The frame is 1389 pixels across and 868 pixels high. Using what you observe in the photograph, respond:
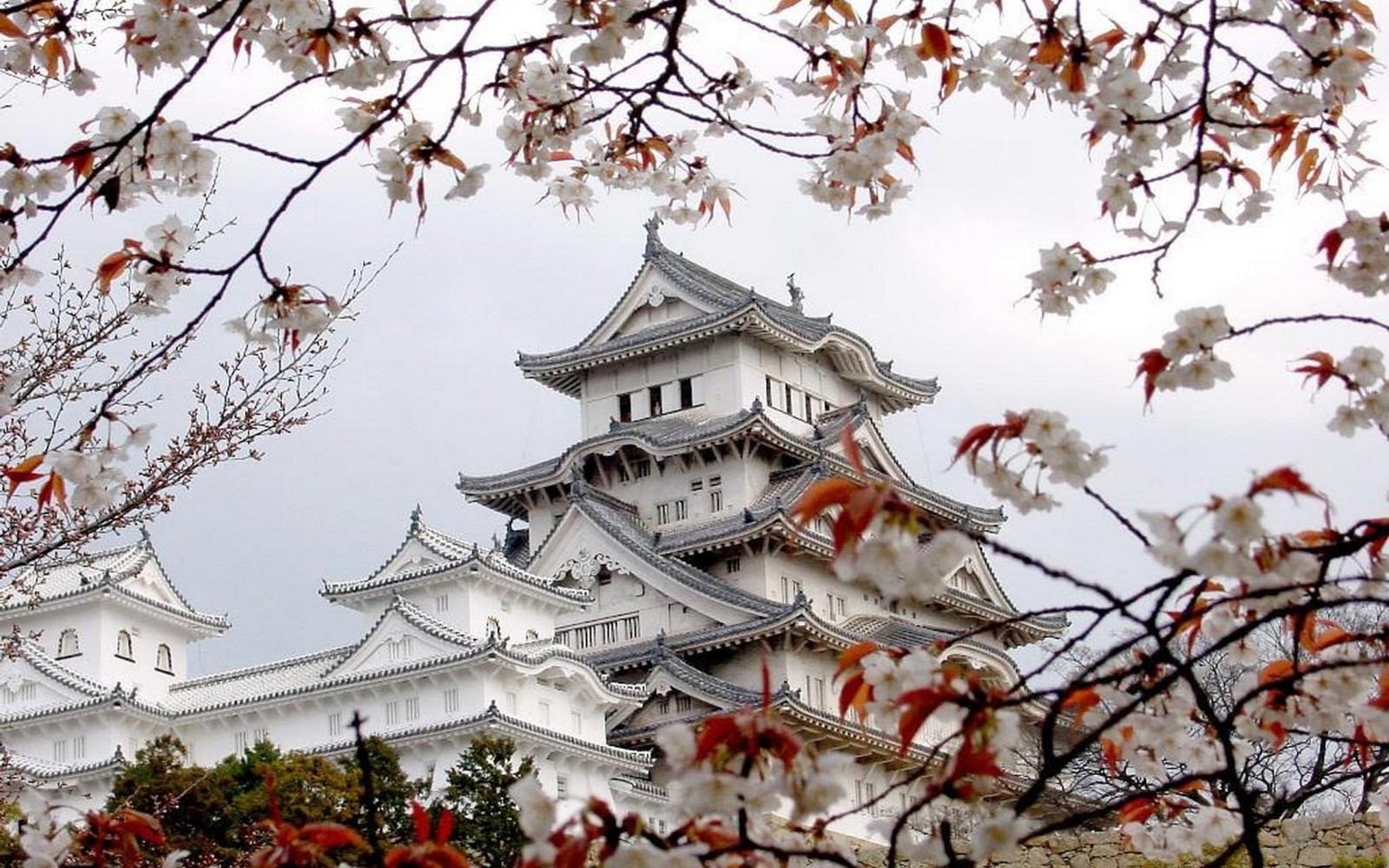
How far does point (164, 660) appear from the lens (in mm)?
38875

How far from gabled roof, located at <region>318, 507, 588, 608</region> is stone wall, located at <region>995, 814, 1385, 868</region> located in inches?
675

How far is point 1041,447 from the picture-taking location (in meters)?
4.32

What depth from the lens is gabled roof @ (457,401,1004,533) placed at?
3922 cm

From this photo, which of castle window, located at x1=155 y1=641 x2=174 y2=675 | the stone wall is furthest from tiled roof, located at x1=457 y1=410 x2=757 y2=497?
the stone wall

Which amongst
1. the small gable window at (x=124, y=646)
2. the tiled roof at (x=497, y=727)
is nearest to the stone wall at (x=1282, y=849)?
the tiled roof at (x=497, y=727)

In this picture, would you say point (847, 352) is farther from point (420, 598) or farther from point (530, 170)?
point (530, 170)

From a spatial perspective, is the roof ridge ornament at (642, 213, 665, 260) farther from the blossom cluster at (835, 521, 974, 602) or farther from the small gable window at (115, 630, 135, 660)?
the blossom cluster at (835, 521, 974, 602)

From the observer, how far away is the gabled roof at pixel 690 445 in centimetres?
3922

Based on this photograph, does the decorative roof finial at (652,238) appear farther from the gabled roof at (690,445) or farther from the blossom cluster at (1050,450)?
the blossom cluster at (1050,450)

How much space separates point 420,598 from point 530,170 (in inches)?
1168

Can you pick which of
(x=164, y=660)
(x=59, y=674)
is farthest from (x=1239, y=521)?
(x=164, y=660)

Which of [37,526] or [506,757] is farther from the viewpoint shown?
[506,757]

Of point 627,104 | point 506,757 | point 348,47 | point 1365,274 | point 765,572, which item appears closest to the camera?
point 1365,274

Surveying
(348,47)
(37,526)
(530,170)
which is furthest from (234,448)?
(348,47)
